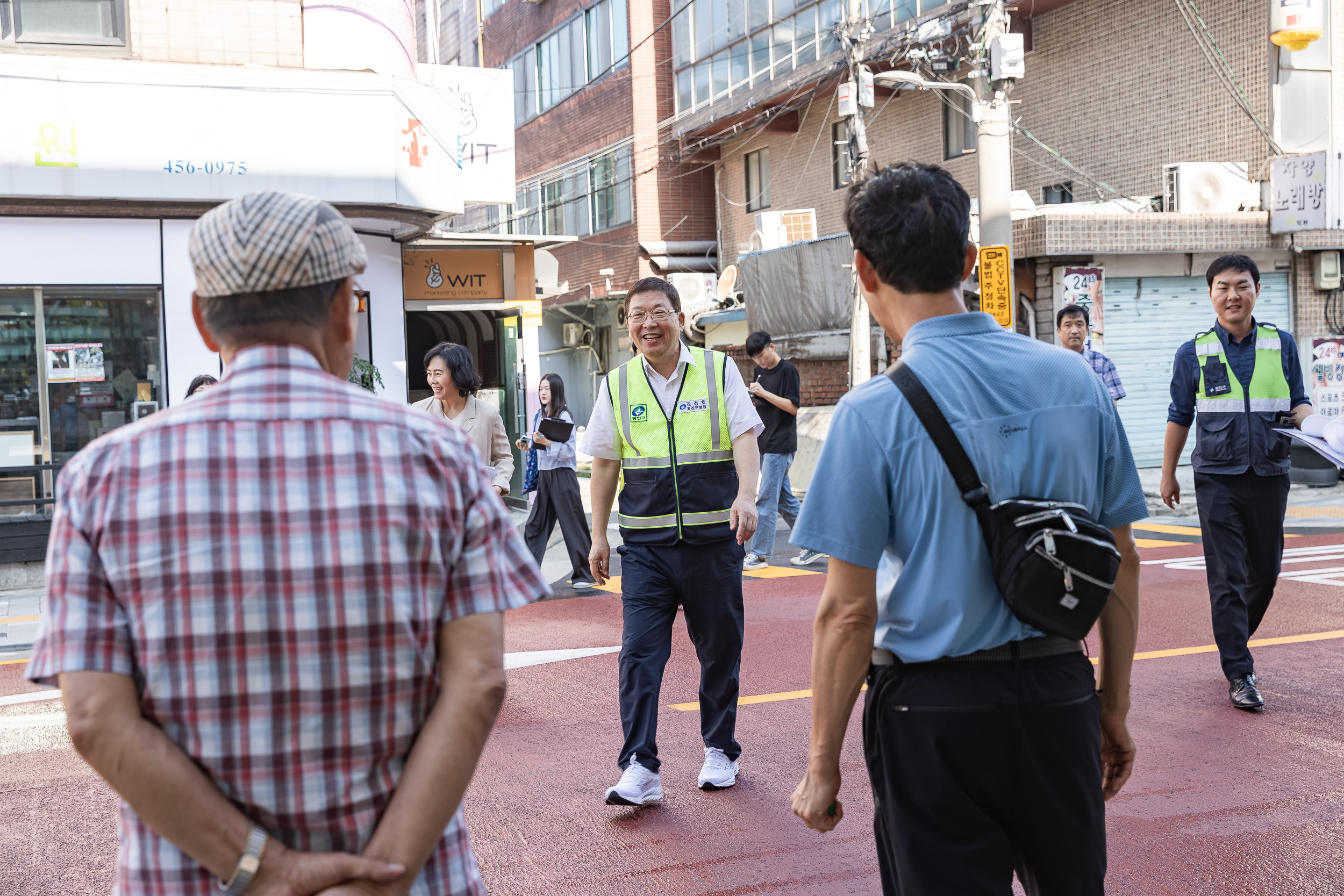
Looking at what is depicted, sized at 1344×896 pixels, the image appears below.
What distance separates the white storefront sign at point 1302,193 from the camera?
52.6 ft

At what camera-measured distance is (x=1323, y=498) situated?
1497 centimetres

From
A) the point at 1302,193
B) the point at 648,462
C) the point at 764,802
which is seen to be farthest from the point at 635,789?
the point at 1302,193

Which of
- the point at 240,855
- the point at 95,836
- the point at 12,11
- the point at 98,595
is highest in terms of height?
the point at 12,11

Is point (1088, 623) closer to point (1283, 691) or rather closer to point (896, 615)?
point (896, 615)

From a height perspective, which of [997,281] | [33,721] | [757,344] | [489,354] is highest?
[997,281]

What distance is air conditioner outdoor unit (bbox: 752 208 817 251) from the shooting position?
23.3 metres

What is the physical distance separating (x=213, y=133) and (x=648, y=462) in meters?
9.59

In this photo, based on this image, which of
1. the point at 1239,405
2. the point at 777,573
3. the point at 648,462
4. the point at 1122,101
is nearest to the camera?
the point at 648,462

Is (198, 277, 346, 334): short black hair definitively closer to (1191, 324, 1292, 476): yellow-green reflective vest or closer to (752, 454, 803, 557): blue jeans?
(1191, 324, 1292, 476): yellow-green reflective vest

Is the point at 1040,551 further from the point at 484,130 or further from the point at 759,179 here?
the point at 759,179

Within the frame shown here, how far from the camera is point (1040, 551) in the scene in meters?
2.27

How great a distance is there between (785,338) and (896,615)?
2014 centimetres

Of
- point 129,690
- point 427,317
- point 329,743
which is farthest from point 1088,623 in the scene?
point 427,317

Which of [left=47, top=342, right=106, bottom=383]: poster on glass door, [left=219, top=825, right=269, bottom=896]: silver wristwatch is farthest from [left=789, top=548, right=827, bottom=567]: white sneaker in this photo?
[left=219, top=825, right=269, bottom=896]: silver wristwatch
